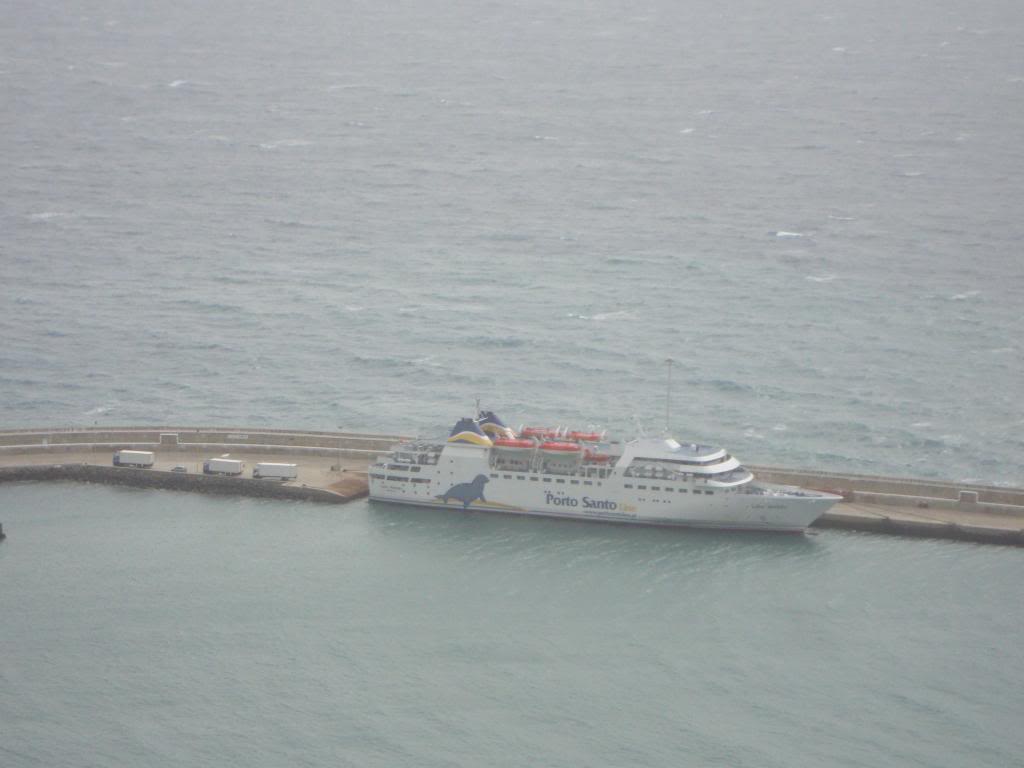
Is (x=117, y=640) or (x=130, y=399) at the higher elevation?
(x=130, y=399)

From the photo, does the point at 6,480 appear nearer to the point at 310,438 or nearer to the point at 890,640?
the point at 310,438

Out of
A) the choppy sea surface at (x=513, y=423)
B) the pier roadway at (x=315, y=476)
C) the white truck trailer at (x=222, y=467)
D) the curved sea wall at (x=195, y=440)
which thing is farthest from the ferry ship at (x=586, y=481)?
the white truck trailer at (x=222, y=467)

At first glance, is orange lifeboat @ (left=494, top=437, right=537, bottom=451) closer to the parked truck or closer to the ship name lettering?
the ship name lettering

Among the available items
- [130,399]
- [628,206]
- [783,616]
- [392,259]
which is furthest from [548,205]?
Result: [783,616]

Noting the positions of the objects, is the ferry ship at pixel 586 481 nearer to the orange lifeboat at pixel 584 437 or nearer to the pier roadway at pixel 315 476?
the orange lifeboat at pixel 584 437

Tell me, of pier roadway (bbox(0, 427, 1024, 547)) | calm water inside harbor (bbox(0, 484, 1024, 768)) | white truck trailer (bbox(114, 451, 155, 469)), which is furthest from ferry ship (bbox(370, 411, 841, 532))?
white truck trailer (bbox(114, 451, 155, 469))

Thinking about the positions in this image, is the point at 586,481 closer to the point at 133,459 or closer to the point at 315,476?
the point at 315,476
